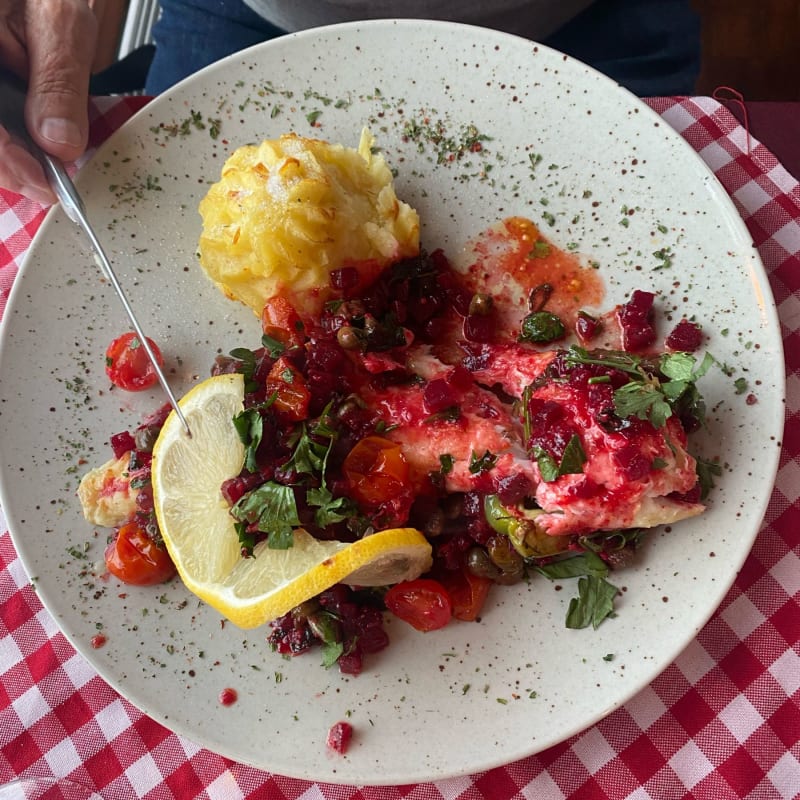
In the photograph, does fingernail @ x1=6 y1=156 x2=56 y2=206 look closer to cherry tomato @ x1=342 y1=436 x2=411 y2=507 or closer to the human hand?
the human hand

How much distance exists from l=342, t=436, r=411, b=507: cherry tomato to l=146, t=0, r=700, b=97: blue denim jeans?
90.0 inches

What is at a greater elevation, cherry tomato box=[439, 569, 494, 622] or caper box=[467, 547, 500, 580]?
caper box=[467, 547, 500, 580]

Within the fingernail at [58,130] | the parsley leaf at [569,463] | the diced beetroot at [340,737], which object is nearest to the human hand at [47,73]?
the fingernail at [58,130]

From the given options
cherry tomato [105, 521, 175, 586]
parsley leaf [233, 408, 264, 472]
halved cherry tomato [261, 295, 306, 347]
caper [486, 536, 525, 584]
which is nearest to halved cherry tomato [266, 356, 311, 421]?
parsley leaf [233, 408, 264, 472]

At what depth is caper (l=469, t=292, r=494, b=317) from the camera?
378 centimetres

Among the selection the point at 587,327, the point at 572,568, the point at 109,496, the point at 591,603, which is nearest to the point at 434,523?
the point at 572,568

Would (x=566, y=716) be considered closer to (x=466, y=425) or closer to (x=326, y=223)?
(x=466, y=425)

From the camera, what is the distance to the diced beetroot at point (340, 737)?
11.2ft

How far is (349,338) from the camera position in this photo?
3.63m

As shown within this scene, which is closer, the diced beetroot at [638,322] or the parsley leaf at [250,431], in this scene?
the parsley leaf at [250,431]

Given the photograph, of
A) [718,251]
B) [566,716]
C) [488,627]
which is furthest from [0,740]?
[718,251]

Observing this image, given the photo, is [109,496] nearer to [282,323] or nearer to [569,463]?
[282,323]

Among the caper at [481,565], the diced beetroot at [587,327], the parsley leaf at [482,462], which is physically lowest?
the caper at [481,565]

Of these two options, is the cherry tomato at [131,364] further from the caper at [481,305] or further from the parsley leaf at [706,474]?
the parsley leaf at [706,474]
